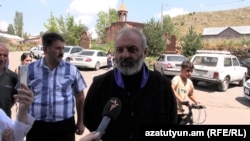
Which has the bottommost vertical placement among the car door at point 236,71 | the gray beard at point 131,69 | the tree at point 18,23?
the car door at point 236,71

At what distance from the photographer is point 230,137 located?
2055 millimetres

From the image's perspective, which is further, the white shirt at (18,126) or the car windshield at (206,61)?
the car windshield at (206,61)

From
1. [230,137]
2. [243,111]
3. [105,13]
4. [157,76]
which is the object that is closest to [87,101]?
[157,76]

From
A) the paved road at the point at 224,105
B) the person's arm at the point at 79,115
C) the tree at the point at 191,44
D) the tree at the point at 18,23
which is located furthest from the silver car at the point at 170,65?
the tree at the point at 18,23

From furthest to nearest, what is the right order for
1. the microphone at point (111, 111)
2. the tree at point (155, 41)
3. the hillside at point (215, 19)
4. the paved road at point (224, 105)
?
1. the hillside at point (215, 19)
2. the tree at point (155, 41)
3. the paved road at point (224, 105)
4. the microphone at point (111, 111)

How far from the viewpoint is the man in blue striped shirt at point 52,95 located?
12.5 ft

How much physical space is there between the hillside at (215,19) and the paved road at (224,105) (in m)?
85.0

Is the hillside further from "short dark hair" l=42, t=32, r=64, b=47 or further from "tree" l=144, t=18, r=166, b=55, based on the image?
"short dark hair" l=42, t=32, r=64, b=47

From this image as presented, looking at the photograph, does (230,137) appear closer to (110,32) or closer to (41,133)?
(41,133)

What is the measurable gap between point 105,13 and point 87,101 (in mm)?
82208

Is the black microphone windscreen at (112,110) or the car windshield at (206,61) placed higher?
the black microphone windscreen at (112,110)

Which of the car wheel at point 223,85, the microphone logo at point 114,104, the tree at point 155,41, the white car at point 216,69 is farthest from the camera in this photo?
the tree at point 155,41

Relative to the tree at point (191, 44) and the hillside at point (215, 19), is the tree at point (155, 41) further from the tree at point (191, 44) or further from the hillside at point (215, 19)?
the hillside at point (215, 19)

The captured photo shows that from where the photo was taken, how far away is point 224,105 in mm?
12180
